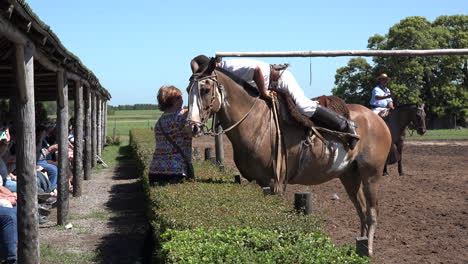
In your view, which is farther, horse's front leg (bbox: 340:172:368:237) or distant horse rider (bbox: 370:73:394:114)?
distant horse rider (bbox: 370:73:394:114)

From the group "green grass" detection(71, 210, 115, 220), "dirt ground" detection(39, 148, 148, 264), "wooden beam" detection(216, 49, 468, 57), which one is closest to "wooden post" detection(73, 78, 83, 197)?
"dirt ground" detection(39, 148, 148, 264)

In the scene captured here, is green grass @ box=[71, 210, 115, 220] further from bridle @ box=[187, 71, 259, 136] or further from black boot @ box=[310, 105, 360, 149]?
black boot @ box=[310, 105, 360, 149]

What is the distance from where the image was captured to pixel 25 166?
19.7 feet

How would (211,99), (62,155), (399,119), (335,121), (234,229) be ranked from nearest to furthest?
(234,229), (211,99), (335,121), (62,155), (399,119)

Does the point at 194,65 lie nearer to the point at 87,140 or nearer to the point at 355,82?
the point at 87,140

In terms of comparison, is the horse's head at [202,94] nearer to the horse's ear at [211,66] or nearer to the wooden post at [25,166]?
the horse's ear at [211,66]

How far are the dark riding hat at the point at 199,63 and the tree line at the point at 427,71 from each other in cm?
4507

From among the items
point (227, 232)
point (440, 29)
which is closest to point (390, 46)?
point (440, 29)

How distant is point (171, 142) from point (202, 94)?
890 mm

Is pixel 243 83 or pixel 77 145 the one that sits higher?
pixel 243 83

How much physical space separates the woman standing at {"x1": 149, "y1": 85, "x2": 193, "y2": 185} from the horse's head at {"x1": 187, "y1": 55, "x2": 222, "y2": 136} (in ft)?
1.81

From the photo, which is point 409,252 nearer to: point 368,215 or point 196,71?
point 368,215

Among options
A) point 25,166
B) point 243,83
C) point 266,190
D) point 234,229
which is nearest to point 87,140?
point 25,166

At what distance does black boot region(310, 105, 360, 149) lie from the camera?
22.8 ft
